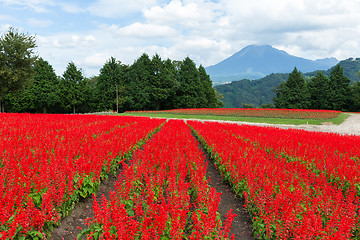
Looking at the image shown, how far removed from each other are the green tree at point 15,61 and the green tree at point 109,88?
80.7 ft

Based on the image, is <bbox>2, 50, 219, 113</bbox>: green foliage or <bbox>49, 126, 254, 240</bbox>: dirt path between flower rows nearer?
<bbox>49, 126, 254, 240</bbox>: dirt path between flower rows

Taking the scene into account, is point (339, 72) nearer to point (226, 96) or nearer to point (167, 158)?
point (167, 158)

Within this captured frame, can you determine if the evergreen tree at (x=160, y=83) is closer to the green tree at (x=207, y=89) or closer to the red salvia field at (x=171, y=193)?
the green tree at (x=207, y=89)

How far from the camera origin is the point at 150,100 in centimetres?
6009

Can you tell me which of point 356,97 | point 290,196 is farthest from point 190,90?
point 290,196

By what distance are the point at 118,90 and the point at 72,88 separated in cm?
1166

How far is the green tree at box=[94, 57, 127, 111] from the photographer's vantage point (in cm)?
5575

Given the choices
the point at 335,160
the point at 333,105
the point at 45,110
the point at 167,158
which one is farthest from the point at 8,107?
the point at 333,105

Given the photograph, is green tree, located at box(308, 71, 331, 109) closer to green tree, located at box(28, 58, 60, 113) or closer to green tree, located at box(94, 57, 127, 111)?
green tree, located at box(94, 57, 127, 111)

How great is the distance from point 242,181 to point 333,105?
57.5 metres

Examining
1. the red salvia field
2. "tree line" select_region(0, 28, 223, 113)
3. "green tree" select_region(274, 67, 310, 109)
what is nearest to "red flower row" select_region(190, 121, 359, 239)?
the red salvia field

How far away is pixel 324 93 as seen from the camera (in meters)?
53.5

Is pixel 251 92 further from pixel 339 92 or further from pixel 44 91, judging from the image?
pixel 44 91

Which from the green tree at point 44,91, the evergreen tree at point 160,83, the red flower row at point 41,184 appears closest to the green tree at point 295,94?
A: the evergreen tree at point 160,83
